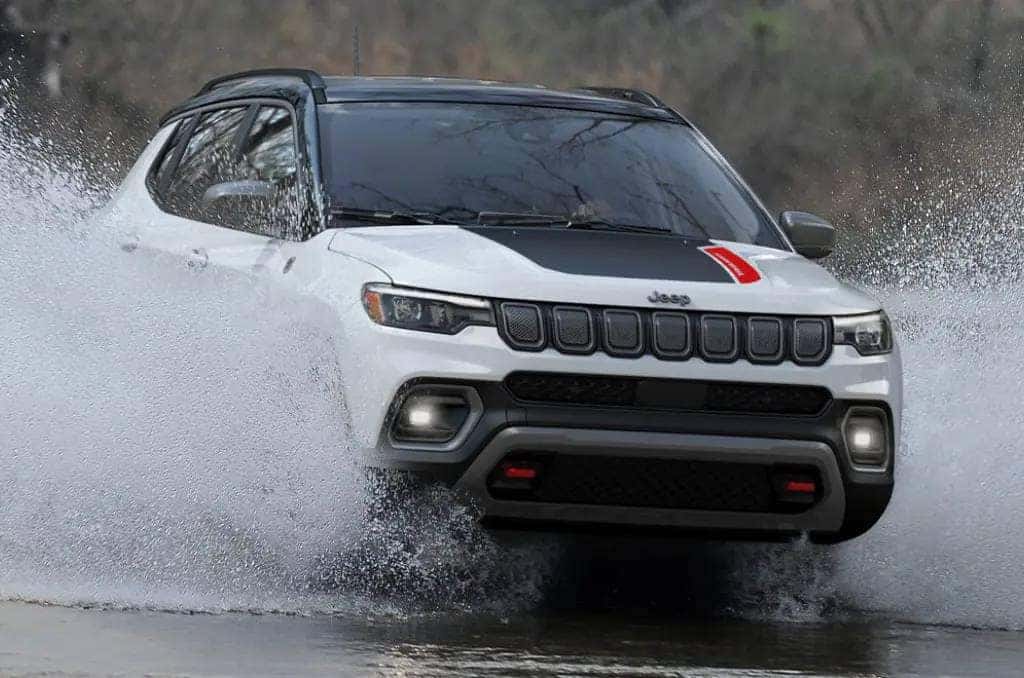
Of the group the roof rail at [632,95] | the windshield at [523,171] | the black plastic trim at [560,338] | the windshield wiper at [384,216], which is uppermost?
the roof rail at [632,95]

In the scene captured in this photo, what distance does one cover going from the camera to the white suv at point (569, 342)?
646 centimetres

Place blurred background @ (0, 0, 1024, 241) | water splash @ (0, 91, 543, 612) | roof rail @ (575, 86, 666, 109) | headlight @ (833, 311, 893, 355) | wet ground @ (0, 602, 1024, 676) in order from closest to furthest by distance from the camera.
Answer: wet ground @ (0, 602, 1024, 676) < water splash @ (0, 91, 543, 612) < headlight @ (833, 311, 893, 355) < roof rail @ (575, 86, 666, 109) < blurred background @ (0, 0, 1024, 241)

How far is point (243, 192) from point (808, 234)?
1984 millimetres

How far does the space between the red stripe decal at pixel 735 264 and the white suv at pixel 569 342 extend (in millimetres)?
12

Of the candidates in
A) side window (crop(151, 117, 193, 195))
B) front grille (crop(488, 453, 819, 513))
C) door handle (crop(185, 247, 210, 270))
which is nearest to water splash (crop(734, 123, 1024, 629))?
front grille (crop(488, 453, 819, 513))

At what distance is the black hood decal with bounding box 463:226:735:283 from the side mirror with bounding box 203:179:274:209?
74 cm

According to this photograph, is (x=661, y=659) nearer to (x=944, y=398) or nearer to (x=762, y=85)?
(x=944, y=398)

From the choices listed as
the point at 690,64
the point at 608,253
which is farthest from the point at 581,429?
the point at 690,64

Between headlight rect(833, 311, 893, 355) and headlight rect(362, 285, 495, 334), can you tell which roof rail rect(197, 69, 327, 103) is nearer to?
headlight rect(362, 285, 495, 334)

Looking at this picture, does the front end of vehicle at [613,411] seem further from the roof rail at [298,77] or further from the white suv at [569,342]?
the roof rail at [298,77]

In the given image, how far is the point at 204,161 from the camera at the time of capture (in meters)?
8.69

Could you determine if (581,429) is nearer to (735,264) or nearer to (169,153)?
(735,264)

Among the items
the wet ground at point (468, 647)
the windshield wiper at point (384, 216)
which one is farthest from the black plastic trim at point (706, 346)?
the windshield wiper at point (384, 216)

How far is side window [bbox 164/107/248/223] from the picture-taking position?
845 centimetres
